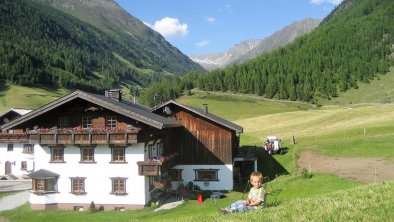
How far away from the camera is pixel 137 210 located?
119 ft

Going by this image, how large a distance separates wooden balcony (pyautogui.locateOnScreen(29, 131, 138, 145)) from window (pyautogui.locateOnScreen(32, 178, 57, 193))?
3347 millimetres

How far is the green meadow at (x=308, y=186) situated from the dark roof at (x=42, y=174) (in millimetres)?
2908

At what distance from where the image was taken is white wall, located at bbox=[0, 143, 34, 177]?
198 feet

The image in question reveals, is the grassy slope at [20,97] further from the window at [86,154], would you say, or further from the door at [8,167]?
the window at [86,154]

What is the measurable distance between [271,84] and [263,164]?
150m

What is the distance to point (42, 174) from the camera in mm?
38000

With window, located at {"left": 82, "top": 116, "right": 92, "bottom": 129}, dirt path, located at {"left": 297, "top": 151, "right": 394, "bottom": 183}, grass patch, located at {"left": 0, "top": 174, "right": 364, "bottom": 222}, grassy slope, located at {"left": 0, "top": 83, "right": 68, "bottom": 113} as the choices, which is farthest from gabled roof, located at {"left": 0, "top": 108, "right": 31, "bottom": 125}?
grassy slope, located at {"left": 0, "top": 83, "right": 68, "bottom": 113}

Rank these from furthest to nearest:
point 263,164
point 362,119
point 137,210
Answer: point 362,119
point 263,164
point 137,210

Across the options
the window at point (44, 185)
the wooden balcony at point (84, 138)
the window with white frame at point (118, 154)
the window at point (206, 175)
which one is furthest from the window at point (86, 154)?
the window at point (206, 175)

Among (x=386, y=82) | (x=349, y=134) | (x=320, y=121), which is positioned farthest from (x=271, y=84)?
(x=349, y=134)

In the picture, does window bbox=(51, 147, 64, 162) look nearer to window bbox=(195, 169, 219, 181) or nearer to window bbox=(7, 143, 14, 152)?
window bbox=(195, 169, 219, 181)

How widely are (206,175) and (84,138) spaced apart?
13.6 metres

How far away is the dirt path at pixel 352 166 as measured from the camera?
35.6 meters

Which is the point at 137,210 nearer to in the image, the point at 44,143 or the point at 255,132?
the point at 44,143
